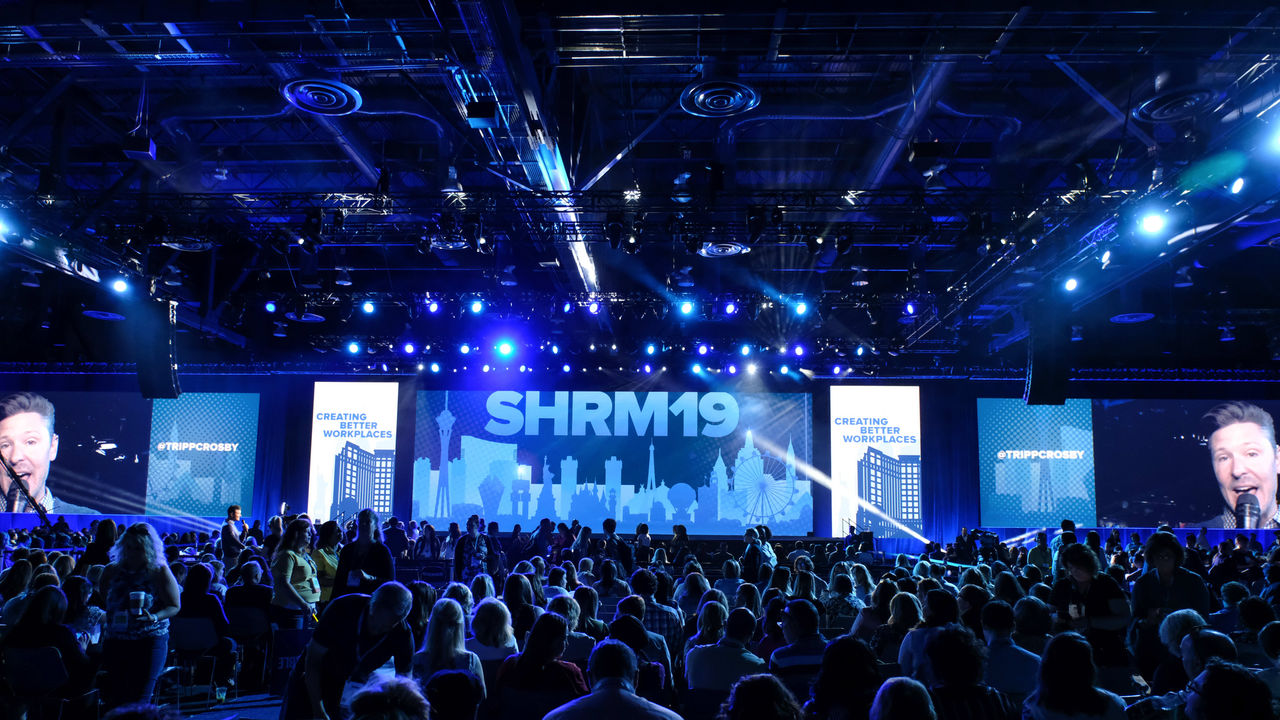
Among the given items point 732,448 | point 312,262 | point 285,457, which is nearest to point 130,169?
point 312,262

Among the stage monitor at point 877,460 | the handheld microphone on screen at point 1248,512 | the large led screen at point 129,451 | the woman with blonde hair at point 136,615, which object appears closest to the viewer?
the woman with blonde hair at point 136,615

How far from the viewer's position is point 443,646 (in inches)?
158

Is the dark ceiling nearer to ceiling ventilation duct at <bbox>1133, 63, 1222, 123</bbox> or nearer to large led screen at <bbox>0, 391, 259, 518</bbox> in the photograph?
ceiling ventilation duct at <bbox>1133, 63, 1222, 123</bbox>

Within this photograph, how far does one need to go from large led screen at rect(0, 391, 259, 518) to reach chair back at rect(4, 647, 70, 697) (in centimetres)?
1573

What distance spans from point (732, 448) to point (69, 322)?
14.4 metres

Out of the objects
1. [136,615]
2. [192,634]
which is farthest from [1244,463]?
[136,615]

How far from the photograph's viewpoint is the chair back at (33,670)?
4.62 meters

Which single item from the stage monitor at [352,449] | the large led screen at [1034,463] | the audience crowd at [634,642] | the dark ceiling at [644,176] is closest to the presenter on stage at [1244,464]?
the dark ceiling at [644,176]

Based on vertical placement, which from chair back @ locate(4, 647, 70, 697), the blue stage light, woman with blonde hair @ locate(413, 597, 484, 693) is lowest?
chair back @ locate(4, 647, 70, 697)

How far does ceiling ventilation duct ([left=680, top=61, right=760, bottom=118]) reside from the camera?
7.80 m

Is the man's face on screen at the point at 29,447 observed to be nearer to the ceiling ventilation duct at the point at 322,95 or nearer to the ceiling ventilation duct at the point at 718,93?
the ceiling ventilation duct at the point at 322,95

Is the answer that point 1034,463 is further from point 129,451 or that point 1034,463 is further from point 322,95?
point 129,451

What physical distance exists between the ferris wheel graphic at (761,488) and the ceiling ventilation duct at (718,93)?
37.8ft

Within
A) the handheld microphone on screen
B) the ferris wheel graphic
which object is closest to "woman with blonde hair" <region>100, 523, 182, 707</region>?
the ferris wheel graphic
